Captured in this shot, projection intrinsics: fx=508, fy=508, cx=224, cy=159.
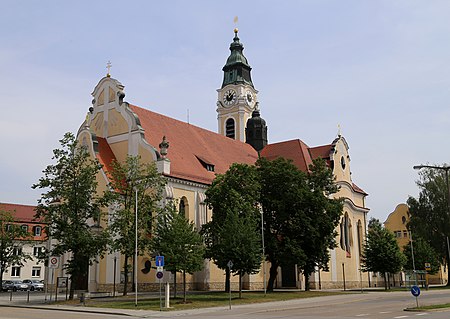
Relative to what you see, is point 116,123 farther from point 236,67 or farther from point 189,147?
point 236,67

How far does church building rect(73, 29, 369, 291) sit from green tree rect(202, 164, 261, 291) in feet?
15.8

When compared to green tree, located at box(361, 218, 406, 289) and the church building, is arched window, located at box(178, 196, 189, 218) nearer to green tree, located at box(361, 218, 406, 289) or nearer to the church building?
the church building

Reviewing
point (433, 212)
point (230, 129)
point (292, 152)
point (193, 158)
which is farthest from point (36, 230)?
point (433, 212)

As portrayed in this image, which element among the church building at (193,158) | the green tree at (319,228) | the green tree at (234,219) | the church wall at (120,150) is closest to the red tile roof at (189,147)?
the church building at (193,158)

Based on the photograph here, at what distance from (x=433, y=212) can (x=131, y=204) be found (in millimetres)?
38076

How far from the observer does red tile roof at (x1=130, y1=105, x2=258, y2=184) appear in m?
Result: 46.8

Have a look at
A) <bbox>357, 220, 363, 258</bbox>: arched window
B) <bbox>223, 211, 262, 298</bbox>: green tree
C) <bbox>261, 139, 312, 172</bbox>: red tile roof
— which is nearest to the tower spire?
<bbox>261, 139, 312, 172</bbox>: red tile roof

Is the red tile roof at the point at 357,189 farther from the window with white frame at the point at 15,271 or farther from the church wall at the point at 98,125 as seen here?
the window with white frame at the point at 15,271

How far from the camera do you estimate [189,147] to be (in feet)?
166

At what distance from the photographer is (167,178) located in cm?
4309

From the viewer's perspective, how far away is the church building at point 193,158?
44.1 metres

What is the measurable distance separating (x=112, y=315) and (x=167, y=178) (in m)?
19.7

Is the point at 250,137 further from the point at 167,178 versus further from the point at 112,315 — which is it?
the point at 112,315

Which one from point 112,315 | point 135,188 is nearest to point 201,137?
point 135,188
